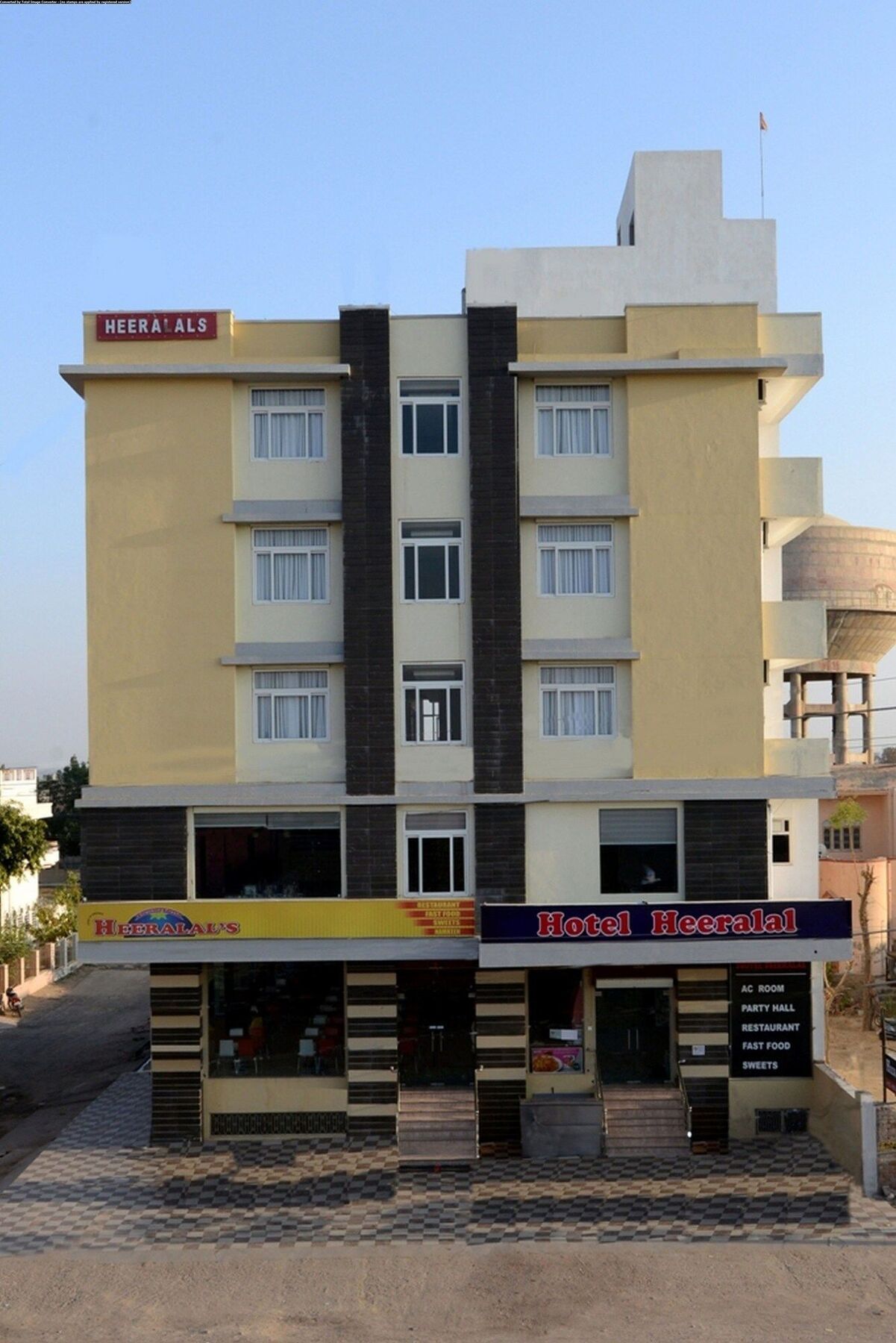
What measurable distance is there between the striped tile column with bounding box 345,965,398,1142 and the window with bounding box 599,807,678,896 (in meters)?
4.18


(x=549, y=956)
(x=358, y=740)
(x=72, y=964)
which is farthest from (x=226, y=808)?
(x=72, y=964)

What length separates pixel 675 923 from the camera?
21.5 metres

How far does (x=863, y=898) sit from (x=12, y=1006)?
22.8 m

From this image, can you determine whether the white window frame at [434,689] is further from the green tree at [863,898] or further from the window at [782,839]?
the green tree at [863,898]

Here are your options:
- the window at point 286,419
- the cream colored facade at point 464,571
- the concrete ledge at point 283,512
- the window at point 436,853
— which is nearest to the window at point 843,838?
the cream colored facade at point 464,571

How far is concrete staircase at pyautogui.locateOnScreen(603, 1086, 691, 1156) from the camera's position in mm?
21781

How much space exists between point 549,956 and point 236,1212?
6.16 meters

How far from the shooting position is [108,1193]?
2030 cm

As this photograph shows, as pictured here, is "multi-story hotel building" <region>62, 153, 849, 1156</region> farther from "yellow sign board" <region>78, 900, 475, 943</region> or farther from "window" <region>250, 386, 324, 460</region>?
"yellow sign board" <region>78, 900, 475, 943</region>

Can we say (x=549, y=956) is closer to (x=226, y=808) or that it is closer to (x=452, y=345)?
(x=226, y=808)

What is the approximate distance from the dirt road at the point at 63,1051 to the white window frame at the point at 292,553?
34.4 feet

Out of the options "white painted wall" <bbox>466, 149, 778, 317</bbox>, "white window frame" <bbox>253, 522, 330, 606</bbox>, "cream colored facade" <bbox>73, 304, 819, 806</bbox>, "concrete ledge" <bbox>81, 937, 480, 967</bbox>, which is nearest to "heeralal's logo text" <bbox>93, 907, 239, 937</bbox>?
"concrete ledge" <bbox>81, 937, 480, 967</bbox>

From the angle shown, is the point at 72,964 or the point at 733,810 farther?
the point at 72,964

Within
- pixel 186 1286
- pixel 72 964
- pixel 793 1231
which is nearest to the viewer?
pixel 186 1286
